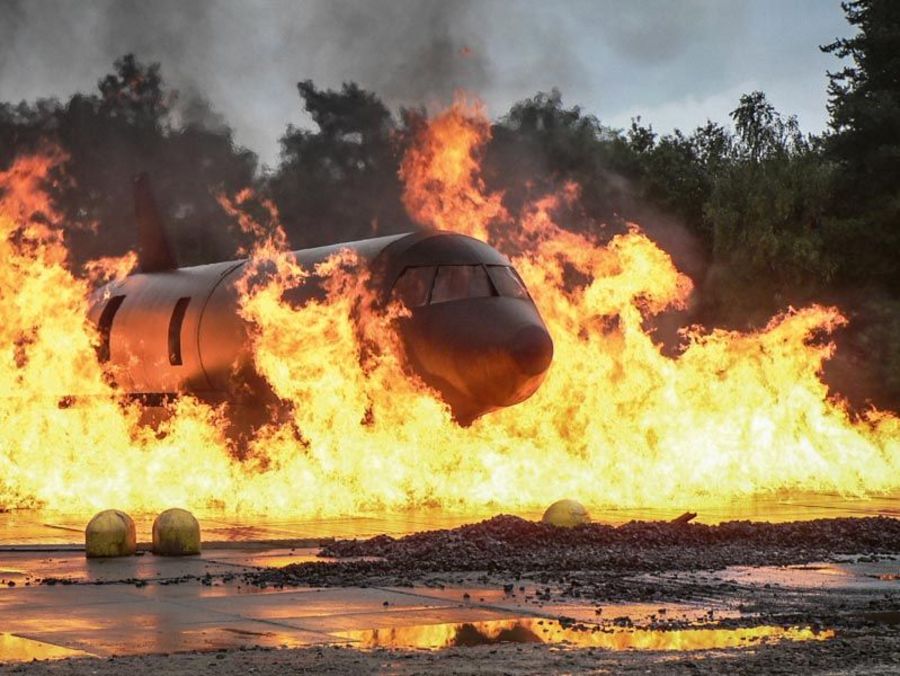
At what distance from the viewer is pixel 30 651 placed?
388 inches

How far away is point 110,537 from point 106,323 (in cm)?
1310

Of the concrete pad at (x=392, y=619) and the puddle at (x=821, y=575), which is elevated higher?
the puddle at (x=821, y=575)

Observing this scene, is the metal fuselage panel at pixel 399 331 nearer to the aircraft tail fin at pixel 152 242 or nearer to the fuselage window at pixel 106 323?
the fuselage window at pixel 106 323

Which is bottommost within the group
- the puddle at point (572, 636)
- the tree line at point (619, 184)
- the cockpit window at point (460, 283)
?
the puddle at point (572, 636)

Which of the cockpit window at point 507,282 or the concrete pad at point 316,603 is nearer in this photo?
the concrete pad at point 316,603

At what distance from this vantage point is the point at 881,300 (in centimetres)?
4838

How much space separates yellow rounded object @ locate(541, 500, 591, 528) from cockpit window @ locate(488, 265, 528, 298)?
5402 millimetres

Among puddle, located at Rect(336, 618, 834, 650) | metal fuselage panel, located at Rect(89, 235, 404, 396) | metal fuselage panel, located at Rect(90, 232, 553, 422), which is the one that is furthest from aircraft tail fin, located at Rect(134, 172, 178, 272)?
puddle, located at Rect(336, 618, 834, 650)

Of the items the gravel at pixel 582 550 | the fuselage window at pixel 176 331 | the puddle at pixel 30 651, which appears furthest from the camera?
the fuselage window at pixel 176 331

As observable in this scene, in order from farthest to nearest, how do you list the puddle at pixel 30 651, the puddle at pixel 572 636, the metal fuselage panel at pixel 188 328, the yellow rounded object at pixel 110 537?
the metal fuselage panel at pixel 188 328, the yellow rounded object at pixel 110 537, the puddle at pixel 572 636, the puddle at pixel 30 651

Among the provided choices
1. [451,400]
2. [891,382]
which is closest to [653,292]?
[451,400]

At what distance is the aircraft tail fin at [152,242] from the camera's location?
29656mm

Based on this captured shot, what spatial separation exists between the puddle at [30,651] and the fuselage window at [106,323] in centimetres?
1827

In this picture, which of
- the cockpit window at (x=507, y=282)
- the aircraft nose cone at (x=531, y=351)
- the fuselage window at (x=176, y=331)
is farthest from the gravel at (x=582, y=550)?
the fuselage window at (x=176, y=331)
